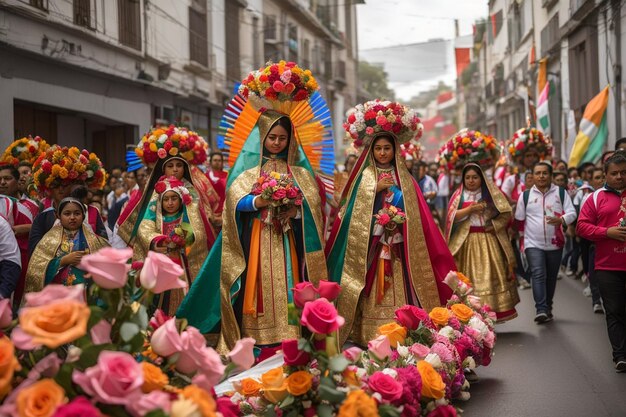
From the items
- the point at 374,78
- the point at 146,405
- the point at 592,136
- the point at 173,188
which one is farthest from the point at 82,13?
the point at 374,78

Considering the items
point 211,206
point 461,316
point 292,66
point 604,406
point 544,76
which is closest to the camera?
point 604,406

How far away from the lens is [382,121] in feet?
25.7

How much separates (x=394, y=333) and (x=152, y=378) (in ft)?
9.75

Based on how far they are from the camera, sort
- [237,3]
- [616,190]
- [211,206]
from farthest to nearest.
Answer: [237,3], [211,206], [616,190]

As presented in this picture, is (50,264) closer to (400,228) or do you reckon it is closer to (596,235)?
(400,228)

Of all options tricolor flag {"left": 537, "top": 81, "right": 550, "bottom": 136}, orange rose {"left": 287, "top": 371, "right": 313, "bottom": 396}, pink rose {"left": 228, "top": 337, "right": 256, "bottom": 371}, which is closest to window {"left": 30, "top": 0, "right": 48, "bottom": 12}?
orange rose {"left": 287, "top": 371, "right": 313, "bottom": 396}

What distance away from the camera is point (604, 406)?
19.7ft

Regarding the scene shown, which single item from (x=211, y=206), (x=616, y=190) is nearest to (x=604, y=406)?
(x=616, y=190)

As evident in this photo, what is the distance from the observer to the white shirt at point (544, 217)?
9938 mm

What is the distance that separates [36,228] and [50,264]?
533 mm

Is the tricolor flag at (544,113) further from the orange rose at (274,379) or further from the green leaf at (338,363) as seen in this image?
the green leaf at (338,363)

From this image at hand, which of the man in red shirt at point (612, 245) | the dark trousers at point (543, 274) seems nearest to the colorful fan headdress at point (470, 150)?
the dark trousers at point (543, 274)

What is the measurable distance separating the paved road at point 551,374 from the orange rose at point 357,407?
2511mm

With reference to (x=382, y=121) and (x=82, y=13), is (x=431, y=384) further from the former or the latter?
(x=82, y=13)
